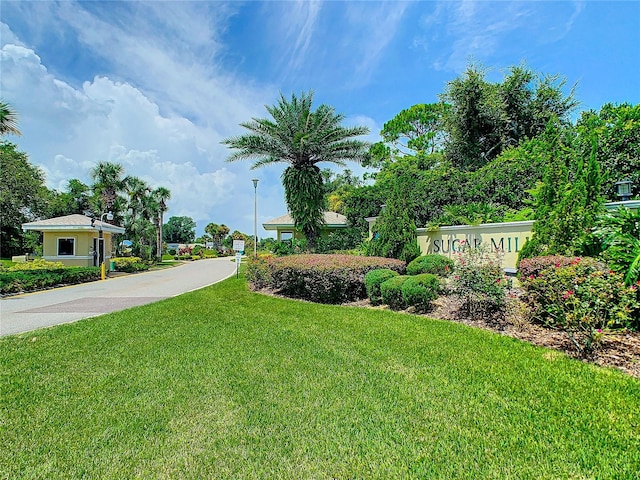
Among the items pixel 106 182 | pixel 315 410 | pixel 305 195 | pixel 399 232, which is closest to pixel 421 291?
pixel 399 232

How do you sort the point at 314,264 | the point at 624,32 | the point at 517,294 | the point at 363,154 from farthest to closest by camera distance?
the point at 363,154, the point at 314,264, the point at 624,32, the point at 517,294

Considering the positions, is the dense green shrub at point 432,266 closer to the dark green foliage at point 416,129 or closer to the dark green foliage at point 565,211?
the dark green foliage at point 565,211

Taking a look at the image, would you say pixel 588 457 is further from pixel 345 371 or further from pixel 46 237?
pixel 46 237

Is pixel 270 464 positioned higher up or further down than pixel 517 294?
further down

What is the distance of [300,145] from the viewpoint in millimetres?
15852

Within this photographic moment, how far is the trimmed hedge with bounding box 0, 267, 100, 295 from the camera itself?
484 inches

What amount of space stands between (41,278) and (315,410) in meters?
15.5

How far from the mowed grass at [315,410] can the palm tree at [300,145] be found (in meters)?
11.6

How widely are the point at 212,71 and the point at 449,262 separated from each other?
9.61 metres

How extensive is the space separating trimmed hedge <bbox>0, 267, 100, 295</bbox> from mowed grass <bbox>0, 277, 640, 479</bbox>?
913cm

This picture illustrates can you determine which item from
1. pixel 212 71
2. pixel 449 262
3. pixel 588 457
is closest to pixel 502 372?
pixel 588 457

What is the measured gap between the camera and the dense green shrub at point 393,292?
754cm

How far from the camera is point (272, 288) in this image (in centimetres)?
1184

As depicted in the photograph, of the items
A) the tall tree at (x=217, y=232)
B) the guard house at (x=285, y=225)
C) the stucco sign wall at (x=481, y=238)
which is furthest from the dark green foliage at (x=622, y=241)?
the tall tree at (x=217, y=232)
